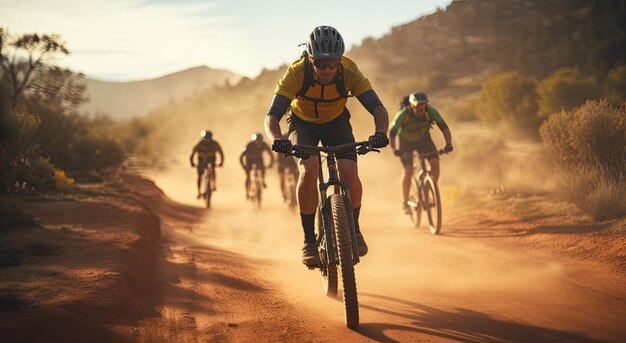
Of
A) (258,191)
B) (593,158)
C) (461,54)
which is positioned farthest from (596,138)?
(461,54)

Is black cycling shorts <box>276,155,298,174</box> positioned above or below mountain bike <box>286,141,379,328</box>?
above

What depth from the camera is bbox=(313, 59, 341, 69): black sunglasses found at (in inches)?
212

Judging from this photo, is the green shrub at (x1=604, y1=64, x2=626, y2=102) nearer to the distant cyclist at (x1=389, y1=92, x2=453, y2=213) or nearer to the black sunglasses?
the distant cyclist at (x1=389, y1=92, x2=453, y2=213)

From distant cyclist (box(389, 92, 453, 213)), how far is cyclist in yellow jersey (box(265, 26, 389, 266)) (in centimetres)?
452

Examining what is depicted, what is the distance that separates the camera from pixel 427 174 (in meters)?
10.5

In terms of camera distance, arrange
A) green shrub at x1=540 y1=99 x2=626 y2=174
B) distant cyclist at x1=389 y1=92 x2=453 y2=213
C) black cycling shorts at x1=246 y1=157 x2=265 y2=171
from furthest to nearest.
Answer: black cycling shorts at x1=246 y1=157 x2=265 y2=171
green shrub at x1=540 y1=99 x2=626 y2=174
distant cyclist at x1=389 y1=92 x2=453 y2=213

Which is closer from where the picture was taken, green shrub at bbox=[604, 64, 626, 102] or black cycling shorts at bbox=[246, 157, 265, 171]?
black cycling shorts at bbox=[246, 157, 265, 171]

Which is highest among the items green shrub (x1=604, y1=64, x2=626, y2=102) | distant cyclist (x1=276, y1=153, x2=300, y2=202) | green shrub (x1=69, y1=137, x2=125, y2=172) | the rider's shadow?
green shrub (x1=604, y1=64, x2=626, y2=102)

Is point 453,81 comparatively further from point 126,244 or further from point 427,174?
point 126,244

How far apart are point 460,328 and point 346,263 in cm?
113

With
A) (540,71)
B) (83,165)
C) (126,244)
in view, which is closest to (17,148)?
(83,165)

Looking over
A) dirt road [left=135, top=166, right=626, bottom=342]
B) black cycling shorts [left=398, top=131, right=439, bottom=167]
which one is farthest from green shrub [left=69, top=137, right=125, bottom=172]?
black cycling shorts [left=398, top=131, right=439, bottom=167]

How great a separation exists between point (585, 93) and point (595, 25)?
16.0m

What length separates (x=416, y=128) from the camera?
1062cm
